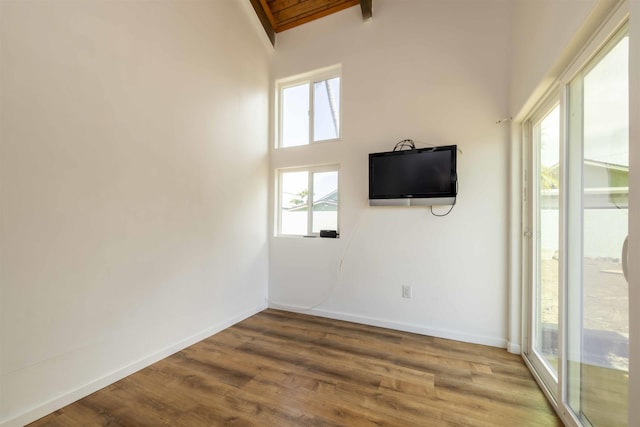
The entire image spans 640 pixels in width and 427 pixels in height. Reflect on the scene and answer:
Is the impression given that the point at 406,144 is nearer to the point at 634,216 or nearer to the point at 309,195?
the point at 309,195

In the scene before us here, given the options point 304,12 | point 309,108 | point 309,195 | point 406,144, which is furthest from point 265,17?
point 406,144

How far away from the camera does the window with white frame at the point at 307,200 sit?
3.20 metres

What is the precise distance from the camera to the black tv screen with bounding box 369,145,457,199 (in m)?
2.48

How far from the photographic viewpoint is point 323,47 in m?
3.17

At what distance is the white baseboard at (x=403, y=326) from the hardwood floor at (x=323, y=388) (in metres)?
0.09

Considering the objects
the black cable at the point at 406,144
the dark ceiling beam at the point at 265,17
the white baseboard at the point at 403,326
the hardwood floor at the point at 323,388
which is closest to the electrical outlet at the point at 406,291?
the white baseboard at the point at 403,326

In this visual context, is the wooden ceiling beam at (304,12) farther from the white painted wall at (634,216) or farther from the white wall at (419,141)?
the white painted wall at (634,216)

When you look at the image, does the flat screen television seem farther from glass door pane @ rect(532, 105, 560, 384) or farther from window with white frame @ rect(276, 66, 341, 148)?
window with white frame @ rect(276, 66, 341, 148)

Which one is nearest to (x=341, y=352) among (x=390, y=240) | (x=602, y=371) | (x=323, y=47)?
(x=390, y=240)

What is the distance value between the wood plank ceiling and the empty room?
2 centimetres

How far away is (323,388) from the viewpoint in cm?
176

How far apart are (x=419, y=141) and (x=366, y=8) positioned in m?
1.62

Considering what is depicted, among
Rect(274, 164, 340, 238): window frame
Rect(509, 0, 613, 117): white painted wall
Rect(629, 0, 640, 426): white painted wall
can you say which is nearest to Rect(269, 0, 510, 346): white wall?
Rect(274, 164, 340, 238): window frame

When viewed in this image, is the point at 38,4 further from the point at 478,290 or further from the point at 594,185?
the point at 478,290
